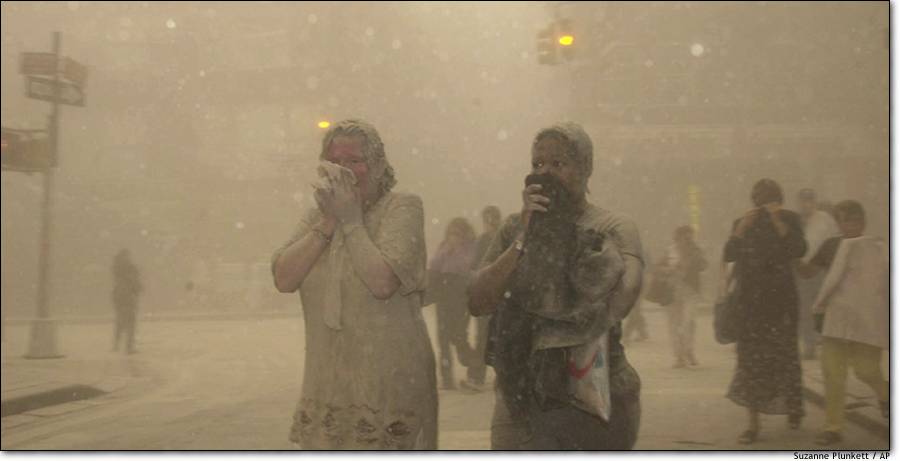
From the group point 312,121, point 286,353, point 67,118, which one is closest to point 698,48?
point 312,121

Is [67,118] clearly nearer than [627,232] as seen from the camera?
No

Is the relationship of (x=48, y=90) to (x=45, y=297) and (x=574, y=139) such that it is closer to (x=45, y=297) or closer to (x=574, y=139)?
(x=45, y=297)

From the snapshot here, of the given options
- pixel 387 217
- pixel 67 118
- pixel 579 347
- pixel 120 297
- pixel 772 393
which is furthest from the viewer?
pixel 67 118

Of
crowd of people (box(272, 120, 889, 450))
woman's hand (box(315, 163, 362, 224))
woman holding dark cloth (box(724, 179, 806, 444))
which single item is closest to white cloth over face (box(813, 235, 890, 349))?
woman holding dark cloth (box(724, 179, 806, 444))

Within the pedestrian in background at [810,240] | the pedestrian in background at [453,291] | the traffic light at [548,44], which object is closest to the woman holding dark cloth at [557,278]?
the pedestrian in background at [453,291]

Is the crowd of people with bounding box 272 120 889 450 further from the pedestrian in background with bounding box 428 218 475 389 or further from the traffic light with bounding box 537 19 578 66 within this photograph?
the traffic light with bounding box 537 19 578 66

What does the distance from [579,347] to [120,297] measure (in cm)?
1007

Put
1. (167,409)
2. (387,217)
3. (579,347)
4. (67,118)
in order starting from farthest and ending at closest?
(67,118) → (167,409) → (387,217) → (579,347)

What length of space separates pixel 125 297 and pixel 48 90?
108 inches

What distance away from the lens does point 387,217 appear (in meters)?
2.48

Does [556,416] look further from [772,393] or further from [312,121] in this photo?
[312,121]

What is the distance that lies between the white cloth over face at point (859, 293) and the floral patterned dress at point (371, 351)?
351 centimetres

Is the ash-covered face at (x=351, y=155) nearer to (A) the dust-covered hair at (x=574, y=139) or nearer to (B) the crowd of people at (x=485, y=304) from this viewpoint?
(B) the crowd of people at (x=485, y=304)

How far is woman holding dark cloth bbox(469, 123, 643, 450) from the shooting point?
2305mm
